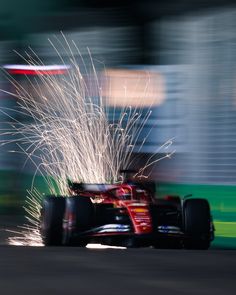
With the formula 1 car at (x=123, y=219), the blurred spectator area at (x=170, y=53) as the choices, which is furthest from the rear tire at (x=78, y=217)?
the blurred spectator area at (x=170, y=53)

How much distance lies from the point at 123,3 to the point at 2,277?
28.6 feet

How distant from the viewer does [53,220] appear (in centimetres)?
1172

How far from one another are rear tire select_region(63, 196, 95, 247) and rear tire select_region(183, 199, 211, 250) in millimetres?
992

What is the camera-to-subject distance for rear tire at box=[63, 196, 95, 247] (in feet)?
37.9

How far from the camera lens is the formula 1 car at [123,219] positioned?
1156cm

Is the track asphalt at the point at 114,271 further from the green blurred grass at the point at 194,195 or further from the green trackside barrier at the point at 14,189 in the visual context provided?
the green trackside barrier at the point at 14,189

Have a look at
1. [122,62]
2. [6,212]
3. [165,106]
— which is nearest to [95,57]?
[122,62]

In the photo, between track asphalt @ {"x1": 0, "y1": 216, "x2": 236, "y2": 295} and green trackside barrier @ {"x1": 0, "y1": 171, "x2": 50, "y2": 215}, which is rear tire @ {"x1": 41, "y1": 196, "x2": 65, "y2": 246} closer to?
track asphalt @ {"x1": 0, "y1": 216, "x2": 236, "y2": 295}

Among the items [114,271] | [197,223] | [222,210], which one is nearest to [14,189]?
[222,210]

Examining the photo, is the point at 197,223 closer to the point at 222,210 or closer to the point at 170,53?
the point at 222,210

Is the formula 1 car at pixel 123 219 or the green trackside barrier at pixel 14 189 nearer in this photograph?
the formula 1 car at pixel 123 219

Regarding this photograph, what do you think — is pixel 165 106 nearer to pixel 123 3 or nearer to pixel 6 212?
pixel 123 3

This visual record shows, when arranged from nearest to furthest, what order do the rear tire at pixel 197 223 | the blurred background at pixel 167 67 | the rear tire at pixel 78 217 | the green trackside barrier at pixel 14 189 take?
the rear tire at pixel 78 217
the rear tire at pixel 197 223
the blurred background at pixel 167 67
the green trackside barrier at pixel 14 189

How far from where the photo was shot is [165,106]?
15.6 m
